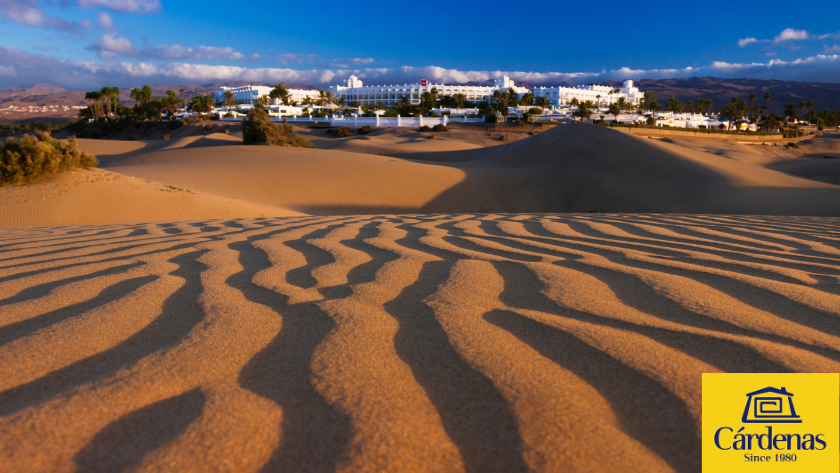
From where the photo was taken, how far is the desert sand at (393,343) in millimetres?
1105

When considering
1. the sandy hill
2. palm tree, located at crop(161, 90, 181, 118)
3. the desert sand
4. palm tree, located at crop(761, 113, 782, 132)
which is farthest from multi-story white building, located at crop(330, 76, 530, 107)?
the desert sand

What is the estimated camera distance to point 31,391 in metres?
1.32

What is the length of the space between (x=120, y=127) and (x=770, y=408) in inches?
A: 2198

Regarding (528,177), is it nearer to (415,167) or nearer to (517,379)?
(415,167)

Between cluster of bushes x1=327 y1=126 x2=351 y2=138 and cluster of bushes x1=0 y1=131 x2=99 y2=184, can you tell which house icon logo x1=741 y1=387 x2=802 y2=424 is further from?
cluster of bushes x1=327 y1=126 x2=351 y2=138

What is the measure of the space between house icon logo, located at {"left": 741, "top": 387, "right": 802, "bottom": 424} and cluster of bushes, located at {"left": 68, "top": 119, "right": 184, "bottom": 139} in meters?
52.7

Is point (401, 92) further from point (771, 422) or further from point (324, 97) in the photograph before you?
point (771, 422)

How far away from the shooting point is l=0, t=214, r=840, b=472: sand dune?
1.10 metres

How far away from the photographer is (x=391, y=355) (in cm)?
154

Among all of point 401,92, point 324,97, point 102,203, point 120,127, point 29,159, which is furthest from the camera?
point 401,92

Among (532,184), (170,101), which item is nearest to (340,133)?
(532,184)

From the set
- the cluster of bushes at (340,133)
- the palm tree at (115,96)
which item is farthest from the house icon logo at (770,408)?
the palm tree at (115,96)

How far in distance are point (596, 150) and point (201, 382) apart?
55.9 ft

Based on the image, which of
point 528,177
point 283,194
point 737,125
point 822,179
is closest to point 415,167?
point 528,177
